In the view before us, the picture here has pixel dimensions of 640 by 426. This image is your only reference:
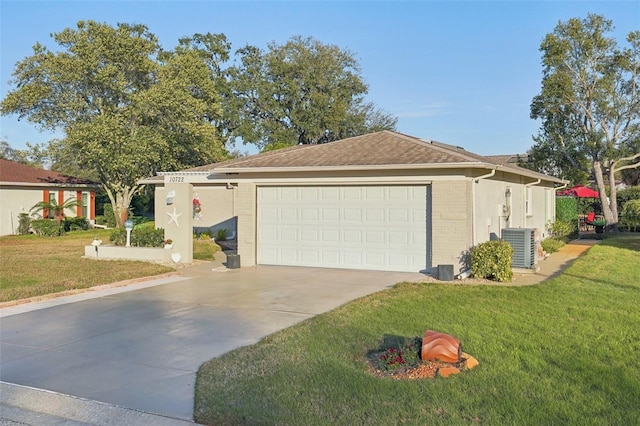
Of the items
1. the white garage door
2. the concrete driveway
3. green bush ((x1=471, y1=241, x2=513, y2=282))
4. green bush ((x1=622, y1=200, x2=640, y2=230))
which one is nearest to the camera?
the concrete driveway

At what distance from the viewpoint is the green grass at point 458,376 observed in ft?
15.2

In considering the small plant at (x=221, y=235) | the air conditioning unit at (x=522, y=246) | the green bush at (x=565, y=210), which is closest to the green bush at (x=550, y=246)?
the air conditioning unit at (x=522, y=246)

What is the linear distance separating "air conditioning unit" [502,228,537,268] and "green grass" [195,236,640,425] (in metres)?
3.87

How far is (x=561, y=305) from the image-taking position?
8.94 meters

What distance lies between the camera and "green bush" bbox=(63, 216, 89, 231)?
28.7 metres

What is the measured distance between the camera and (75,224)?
29.2 meters

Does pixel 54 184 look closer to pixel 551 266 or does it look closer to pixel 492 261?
pixel 492 261

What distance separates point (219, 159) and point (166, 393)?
1086 inches

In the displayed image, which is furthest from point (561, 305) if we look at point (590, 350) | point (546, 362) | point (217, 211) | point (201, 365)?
point (217, 211)

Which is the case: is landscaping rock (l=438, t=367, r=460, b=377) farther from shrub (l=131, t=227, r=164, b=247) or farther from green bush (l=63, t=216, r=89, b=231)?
green bush (l=63, t=216, r=89, b=231)

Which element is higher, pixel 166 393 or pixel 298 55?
pixel 298 55

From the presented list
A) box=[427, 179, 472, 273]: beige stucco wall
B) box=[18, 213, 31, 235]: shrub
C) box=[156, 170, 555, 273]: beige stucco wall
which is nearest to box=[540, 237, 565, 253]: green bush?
box=[156, 170, 555, 273]: beige stucco wall

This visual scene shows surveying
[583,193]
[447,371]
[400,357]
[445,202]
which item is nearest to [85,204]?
[445,202]

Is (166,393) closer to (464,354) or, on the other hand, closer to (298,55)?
(464,354)
